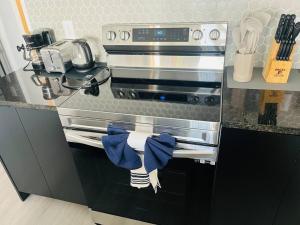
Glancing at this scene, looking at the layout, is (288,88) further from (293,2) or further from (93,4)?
(93,4)

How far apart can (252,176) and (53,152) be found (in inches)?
40.9

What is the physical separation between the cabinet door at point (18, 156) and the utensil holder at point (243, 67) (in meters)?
1.16

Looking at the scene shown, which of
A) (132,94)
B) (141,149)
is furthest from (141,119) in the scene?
(132,94)

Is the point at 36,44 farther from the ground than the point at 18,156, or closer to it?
farther from the ground

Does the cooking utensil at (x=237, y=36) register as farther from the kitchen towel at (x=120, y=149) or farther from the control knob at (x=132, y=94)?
the kitchen towel at (x=120, y=149)

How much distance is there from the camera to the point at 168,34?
1191mm

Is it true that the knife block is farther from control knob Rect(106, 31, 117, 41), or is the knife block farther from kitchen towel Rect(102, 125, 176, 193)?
control knob Rect(106, 31, 117, 41)

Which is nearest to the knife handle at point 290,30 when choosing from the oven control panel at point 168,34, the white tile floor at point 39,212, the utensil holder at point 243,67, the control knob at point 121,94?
the utensil holder at point 243,67

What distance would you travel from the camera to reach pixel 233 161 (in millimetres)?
1000

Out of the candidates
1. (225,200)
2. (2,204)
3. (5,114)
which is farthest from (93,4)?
(2,204)

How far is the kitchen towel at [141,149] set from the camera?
0.93 metres

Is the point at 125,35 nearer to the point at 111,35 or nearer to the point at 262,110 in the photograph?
the point at 111,35

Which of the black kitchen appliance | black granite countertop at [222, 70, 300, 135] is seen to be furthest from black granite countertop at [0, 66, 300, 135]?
the black kitchen appliance

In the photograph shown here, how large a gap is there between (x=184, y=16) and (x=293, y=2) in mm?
524
